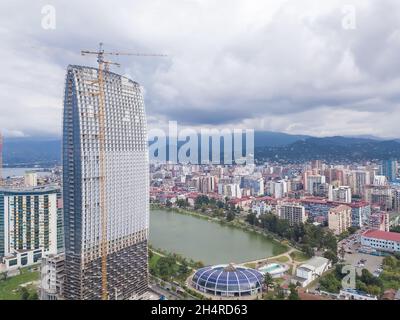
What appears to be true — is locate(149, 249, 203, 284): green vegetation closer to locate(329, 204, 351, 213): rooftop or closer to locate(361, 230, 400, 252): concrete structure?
locate(361, 230, 400, 252): concrete structure

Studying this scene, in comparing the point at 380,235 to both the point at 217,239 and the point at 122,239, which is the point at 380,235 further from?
the point at 122,239

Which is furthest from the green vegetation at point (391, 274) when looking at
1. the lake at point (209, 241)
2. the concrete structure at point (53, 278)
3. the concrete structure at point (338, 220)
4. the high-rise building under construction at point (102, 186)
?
the concrete structure at point (53, 278)

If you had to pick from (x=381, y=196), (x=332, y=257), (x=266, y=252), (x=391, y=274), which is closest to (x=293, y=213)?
(x=266, y=252)

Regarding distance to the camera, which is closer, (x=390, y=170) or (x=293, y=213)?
(x=293, y=213)

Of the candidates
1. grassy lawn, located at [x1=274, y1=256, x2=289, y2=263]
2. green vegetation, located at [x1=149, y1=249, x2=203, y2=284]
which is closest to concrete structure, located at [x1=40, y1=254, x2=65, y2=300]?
green vegetation, located at [x1=149, y1=249, x2=203, y2=284]

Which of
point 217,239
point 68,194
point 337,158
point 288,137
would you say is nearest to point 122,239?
point 68,194

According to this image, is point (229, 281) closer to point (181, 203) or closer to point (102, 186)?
point (102, 186)
